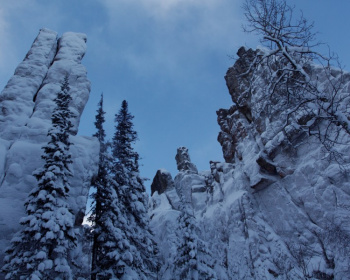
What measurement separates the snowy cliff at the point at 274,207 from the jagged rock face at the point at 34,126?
289 inches

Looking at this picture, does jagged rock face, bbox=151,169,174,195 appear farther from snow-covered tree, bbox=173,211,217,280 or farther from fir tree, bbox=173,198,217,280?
snow-covered tree, bbox=173,211,217,280

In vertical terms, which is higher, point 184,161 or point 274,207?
point 184,161

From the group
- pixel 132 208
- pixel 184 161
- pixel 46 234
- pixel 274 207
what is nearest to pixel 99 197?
pixel 132 208

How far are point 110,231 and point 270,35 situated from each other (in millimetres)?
12030

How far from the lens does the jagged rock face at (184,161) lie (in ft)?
187

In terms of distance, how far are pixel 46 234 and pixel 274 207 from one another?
981 inches

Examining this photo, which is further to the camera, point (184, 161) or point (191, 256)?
point (184, 161)

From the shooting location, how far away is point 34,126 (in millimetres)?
17219

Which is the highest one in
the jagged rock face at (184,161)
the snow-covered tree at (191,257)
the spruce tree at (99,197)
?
the jagged rock face at (184,161)

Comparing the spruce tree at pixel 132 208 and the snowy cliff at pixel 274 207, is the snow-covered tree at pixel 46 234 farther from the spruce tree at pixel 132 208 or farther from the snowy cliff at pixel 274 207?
the snowy cliff at pixel 274 207

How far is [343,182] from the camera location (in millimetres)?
22688

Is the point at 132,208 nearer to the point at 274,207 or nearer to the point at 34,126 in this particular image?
the point at 34,126

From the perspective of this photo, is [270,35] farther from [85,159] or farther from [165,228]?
[165,228]

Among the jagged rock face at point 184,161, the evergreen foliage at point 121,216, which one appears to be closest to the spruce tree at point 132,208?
the evergreen foliage at point 121,216
